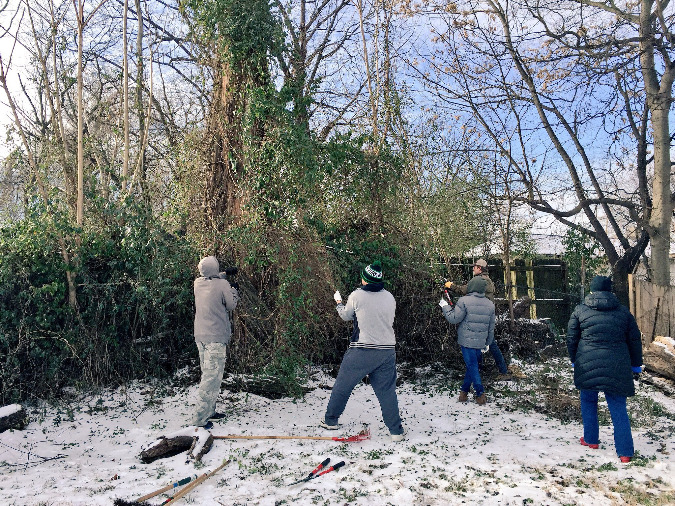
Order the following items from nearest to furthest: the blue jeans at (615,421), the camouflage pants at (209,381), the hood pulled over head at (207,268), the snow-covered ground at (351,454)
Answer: the snow-covered ground at (351,454) < the blue jeans at (615,421) < the camouflage pants at (209,381) < the hood pulled over head at (207,268)

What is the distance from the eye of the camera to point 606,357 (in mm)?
4719

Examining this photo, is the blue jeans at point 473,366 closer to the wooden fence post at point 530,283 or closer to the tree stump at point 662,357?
the tree stump at point 662,357

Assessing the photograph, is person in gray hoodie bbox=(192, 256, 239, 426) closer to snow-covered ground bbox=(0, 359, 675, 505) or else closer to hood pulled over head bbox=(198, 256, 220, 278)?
hood pulled over head bbox=(198, 256, 220, 278)

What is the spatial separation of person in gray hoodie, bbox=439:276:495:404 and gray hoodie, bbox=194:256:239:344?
2.61 meters

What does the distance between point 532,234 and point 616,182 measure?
230 cm

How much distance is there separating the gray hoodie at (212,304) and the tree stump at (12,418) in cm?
200

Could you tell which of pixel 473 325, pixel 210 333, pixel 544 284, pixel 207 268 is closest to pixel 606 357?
pixel 473 325

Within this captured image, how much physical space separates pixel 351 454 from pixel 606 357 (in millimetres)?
2459

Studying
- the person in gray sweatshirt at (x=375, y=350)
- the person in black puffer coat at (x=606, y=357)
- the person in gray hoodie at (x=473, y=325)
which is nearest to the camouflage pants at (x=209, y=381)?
the person in gray sweatshirt at (x=375, y=350)

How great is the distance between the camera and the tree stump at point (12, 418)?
5395mm

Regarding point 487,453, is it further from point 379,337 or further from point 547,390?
point 547,390

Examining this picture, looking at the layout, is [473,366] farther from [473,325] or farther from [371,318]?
[371,318]

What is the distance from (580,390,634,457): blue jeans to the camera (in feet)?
15.0

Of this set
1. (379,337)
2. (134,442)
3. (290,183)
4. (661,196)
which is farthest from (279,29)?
(661,196)
